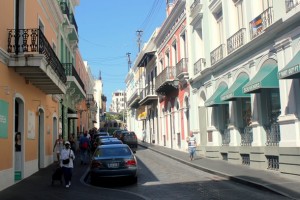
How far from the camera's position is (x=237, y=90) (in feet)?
56.6

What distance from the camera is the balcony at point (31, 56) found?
43.6 feet

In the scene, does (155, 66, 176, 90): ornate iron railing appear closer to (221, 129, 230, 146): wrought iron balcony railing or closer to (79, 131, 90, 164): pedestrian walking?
(221, 129, 230, 146): wrought iron balcony railing

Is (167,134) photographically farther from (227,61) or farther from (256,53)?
(256,53)

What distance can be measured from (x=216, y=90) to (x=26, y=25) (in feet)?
35.0

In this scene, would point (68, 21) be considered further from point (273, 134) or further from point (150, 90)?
point (150, 90)

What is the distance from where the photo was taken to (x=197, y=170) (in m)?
17.9

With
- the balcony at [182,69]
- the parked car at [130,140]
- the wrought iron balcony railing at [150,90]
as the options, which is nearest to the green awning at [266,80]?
the balcony at [182,69]

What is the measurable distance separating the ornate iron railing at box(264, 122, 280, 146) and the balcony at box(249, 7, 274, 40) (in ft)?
12.3

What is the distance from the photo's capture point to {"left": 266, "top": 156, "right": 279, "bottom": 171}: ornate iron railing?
48.7 ft

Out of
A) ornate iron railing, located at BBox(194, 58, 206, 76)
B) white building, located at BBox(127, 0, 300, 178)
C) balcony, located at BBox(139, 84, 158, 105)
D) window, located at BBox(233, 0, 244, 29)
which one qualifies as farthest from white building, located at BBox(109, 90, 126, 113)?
window, located at BBox(233, 0, 244, 29)

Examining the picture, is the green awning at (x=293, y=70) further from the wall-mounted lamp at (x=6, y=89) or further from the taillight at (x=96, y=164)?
the wall-mounted lamp at (x=6, y=89)

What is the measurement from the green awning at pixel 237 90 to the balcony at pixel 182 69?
8857 millimetres

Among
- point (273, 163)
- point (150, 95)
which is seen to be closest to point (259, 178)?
point (273, 163)

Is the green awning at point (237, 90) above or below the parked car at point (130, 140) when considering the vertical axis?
above
